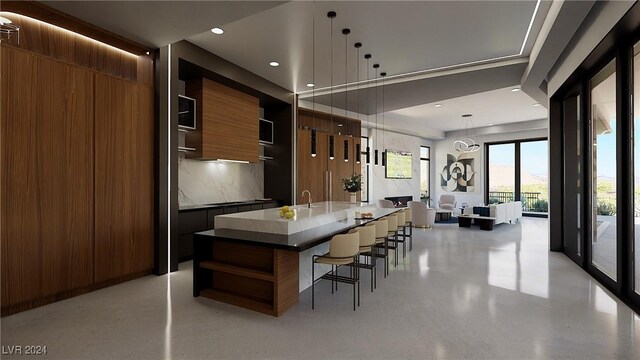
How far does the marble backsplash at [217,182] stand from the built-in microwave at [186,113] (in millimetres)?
668

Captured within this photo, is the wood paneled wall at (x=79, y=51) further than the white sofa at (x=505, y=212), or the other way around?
the white sofa at (x=505, y=212)

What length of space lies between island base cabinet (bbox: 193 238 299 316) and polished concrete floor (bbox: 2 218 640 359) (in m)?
0.13

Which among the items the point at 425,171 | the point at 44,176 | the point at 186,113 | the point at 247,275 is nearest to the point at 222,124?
the point at 186,113

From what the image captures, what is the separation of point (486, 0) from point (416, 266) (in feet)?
11.4

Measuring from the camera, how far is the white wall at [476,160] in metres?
11.5

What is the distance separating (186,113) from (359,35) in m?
2.90

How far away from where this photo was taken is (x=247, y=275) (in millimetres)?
3189

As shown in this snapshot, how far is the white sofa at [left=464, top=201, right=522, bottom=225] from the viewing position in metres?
8.52

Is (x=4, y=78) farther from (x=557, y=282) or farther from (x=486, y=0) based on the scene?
(x=557, y=282)

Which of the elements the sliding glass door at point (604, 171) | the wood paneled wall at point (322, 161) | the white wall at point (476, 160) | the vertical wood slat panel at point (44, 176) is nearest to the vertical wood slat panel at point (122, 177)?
the vertical wood slat panel at point (44, 176)

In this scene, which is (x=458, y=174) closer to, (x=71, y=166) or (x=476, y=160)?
(x=476, y=160)

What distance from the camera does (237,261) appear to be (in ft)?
11.4

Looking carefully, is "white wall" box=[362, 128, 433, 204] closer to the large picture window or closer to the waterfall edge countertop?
the large picture window

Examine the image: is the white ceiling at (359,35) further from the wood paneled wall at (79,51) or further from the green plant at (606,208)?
the green plant at (606,208)
